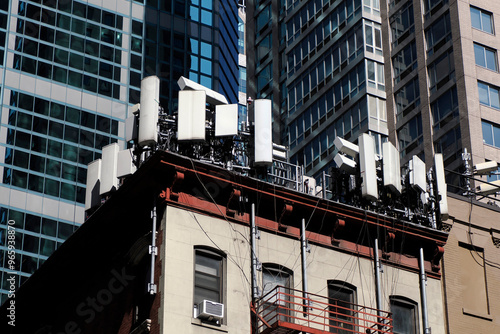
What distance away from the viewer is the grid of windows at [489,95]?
75194 millimetres

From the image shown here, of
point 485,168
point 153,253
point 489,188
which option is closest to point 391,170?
point 153,253

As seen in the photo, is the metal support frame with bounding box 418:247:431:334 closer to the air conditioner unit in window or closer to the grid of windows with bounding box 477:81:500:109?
the air conditioner unit in window

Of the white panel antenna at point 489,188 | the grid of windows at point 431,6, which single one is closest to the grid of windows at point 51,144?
the grid of windows at point 431,6

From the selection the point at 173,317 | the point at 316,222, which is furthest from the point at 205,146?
the point at 173,317

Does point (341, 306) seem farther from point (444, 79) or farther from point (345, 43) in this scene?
point (345, 43)

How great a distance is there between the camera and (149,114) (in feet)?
127

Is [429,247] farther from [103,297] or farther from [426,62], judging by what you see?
[426,62]

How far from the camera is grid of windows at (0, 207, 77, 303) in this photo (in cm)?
8400

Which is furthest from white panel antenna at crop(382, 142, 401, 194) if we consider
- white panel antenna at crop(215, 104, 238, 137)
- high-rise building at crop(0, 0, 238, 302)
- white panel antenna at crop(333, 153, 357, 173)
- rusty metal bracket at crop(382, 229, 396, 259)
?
high-rise building at crop(0, 0, 238, 302)

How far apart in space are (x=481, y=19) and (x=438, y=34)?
317 centimetres

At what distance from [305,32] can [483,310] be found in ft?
173

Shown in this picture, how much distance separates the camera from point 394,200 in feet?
138

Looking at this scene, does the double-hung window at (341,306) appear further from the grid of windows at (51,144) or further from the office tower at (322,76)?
the grid of windows at (51,144)

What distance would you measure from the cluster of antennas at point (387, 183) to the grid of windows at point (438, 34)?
123 ft
